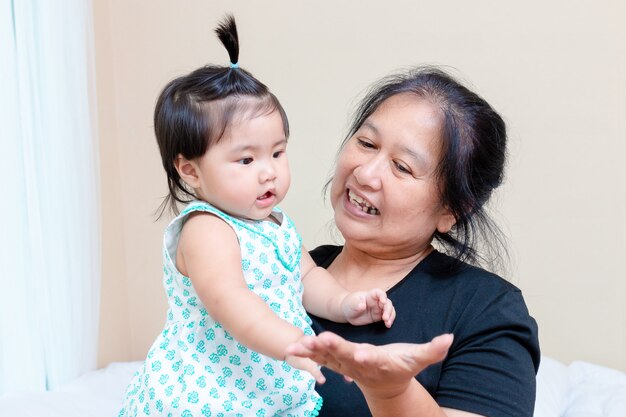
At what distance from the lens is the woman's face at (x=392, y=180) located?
1688mm

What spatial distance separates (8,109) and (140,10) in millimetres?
886

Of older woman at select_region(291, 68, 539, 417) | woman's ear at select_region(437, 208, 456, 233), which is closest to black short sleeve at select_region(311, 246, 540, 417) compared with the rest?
older woman at select_region(291, 68, 539, 417)

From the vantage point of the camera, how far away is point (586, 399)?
8.31ft

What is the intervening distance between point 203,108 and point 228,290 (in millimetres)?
326

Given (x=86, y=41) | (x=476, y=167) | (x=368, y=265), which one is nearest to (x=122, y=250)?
(x=86, y=41)

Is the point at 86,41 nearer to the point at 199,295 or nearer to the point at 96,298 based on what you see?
the point at 96,298

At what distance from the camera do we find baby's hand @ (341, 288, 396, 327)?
5.10 ft

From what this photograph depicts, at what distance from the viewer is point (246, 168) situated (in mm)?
1412

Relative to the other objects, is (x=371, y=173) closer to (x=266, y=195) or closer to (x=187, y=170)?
(x=266, y=195)

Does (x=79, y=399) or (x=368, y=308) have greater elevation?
(x=368, y=308)

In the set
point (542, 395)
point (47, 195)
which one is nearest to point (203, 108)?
point (47, 195)

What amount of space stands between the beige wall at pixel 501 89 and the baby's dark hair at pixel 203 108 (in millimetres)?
1500

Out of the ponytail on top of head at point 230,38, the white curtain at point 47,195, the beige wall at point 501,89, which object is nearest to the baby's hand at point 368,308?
the ponytail on top of head at point 230,38

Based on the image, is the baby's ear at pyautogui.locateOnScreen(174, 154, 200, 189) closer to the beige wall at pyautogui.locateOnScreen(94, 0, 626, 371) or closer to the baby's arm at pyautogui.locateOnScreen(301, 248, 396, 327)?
the baby's arm at pyautogui.locateOnScreen(301, 248, 396, 327)
